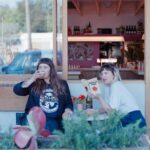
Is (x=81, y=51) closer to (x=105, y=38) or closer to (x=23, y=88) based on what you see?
(x=105, y=38)

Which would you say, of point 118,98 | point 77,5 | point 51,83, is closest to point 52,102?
point 51,83

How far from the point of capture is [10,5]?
4.91 m

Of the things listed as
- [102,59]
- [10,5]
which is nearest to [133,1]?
[102,59]

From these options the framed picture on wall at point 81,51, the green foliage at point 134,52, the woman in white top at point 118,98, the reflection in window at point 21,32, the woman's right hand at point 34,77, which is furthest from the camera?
the framed picture on wall at point 81,51

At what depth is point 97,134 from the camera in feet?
7.45

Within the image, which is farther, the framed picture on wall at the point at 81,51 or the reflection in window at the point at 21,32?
the framed picture on wall at the point at 81,51

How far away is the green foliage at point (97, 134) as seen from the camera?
Result: 2.24 meters

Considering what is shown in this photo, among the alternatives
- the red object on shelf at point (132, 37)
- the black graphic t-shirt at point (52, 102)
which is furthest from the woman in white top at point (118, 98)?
the red object on shelf at point (132, 37)

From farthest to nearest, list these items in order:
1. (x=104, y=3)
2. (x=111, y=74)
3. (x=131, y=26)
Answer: (x=131, y=26) < (x=104, y=3) < (x=111, y=74)

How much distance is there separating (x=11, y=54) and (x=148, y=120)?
5.36ft

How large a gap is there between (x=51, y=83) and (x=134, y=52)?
5792 millimetres

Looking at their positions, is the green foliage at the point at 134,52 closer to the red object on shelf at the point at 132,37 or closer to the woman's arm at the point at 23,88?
the red object on shelf at the point at 132,37

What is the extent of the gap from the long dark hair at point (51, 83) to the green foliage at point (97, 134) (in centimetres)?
153

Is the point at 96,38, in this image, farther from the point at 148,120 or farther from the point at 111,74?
the point at 111,74
